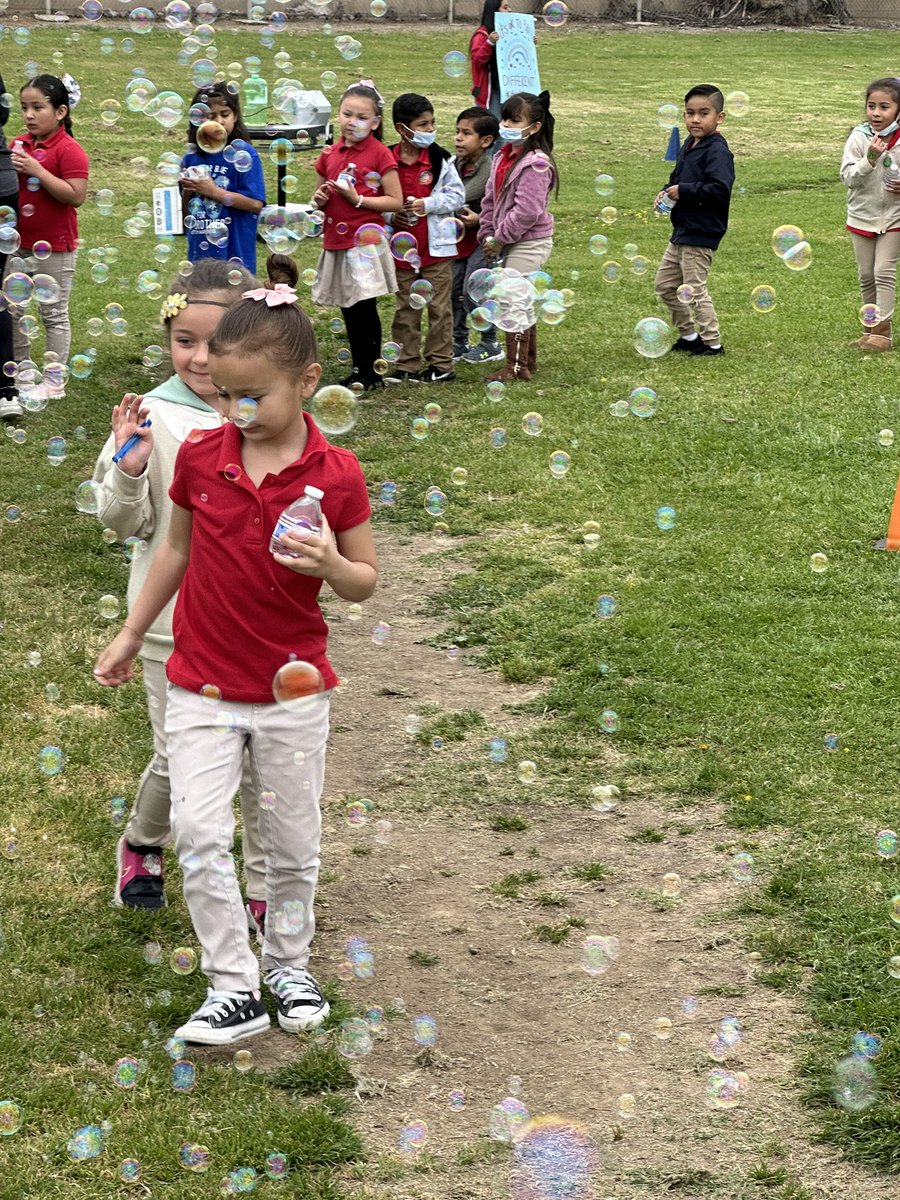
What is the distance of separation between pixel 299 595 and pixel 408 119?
6.72m

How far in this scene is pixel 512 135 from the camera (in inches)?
372

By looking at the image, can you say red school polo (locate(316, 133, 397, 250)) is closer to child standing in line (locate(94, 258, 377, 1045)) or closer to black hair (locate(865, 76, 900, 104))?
black hair (locate(865, 76, 900, 104))

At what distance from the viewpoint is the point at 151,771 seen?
411 centimetres

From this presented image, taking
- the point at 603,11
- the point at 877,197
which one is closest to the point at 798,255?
the point at 877,197

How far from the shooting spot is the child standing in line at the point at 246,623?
3502 millimetres

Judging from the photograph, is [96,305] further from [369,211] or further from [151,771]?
[151,771]

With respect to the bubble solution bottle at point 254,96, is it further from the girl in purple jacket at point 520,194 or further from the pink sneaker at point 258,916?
the pink sneaker at point 258,916

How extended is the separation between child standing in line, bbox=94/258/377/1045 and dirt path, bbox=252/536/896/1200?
49cm

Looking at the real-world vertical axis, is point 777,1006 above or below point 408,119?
below

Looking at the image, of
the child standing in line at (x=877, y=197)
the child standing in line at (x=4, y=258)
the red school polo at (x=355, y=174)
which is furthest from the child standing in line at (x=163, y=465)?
the child standing in line at (x=877, y=197)

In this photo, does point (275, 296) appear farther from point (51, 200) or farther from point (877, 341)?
point (877, 341)

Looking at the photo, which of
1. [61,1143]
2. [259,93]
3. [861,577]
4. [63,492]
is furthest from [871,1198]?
[259,93]

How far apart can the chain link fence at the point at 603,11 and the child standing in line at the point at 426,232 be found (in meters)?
17.9

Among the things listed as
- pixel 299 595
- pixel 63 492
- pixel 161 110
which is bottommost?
pixel 63 492
